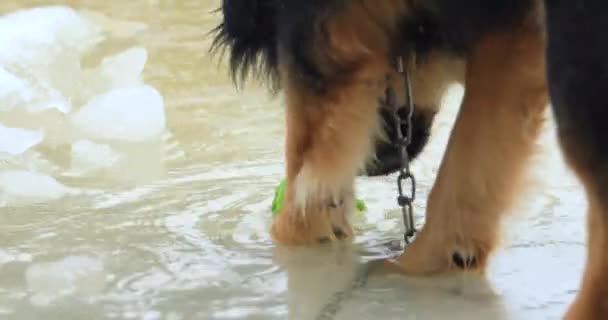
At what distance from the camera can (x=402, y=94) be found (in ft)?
7.54

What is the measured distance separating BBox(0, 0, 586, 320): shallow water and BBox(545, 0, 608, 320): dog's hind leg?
0.26 feet

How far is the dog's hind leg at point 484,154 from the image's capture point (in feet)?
6.64

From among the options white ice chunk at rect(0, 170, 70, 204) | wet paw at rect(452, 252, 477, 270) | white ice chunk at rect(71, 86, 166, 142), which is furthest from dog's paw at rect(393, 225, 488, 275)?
white ice chunk at rect(71, 86, 166, 142)

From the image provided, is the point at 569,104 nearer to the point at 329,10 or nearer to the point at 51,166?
the point at 329,10

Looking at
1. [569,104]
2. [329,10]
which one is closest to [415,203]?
[329,10]

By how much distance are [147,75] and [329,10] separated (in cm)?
197

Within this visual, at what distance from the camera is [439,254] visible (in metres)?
2.13

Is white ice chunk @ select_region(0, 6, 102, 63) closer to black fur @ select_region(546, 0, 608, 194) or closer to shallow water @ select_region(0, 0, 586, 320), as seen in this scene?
shallow water @ select_region(0, 0, 586, 320)

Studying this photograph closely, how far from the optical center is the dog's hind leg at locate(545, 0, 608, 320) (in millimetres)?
1470

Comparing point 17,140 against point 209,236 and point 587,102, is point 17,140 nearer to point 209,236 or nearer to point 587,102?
Result: point 209,236

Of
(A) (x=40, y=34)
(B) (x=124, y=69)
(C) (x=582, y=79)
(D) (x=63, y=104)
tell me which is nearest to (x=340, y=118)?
(C) (x=582, y=79)

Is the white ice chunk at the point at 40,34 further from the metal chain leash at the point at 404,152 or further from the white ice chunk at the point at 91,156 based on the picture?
the metal chain leash at the point at 404,152

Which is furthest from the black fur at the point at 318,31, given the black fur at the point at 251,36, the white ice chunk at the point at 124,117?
the white ice chunk at the point at 124,117

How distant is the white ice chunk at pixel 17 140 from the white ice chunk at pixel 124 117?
5.7 inches
